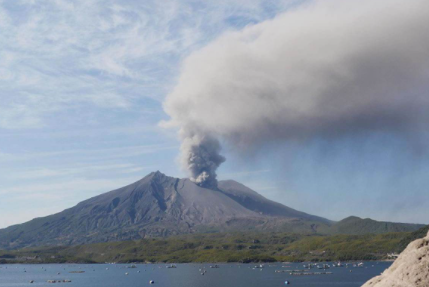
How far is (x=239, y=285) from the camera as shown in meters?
155

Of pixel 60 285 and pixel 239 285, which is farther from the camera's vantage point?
pixel 60 285

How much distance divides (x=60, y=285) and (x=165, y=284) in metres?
41.7

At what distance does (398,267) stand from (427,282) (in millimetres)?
2030

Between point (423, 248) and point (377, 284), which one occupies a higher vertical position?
point (423, 248)

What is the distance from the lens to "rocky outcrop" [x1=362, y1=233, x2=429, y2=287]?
73.6ft

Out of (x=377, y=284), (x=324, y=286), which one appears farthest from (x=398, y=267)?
(x=324, y=286)

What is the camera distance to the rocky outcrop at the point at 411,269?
22.4m

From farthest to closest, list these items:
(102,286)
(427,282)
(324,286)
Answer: (102,286) < (324,286) < (427,282)

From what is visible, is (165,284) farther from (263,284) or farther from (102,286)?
(263,284)

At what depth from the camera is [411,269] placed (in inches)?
903

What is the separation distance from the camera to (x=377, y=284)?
24719 mm

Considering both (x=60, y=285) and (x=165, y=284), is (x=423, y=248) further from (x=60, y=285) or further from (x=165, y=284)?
(x=60, y=285)

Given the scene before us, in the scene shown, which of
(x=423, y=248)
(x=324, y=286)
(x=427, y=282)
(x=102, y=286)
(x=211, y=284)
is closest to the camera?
(x=427, y=282)

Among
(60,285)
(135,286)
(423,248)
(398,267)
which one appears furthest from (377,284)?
(60,285)
